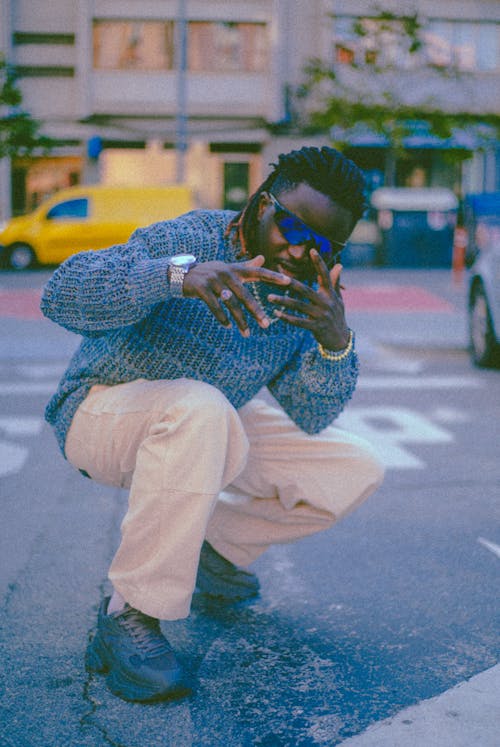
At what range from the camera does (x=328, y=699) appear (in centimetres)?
256

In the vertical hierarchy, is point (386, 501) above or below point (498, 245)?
below

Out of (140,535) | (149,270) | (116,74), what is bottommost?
(140,535)

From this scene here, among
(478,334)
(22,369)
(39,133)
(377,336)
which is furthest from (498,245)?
(39,133)

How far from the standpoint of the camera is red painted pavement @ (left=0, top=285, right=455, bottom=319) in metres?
13.6

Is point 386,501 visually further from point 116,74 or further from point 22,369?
point 116,74

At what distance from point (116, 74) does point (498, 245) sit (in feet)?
81.1

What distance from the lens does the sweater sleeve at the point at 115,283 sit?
2508mm

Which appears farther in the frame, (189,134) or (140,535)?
(189,134)

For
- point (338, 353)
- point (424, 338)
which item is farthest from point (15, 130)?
point (338, 353)

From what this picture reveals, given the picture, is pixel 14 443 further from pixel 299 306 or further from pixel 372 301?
pixel 372 301

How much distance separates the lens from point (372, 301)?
1527cm

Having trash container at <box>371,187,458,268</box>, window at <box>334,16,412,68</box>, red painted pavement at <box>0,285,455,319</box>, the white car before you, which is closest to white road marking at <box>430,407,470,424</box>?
the white car

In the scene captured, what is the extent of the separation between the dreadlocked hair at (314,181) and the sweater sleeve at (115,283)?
0.16 m

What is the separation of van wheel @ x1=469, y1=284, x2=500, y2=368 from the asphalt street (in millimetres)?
2712
